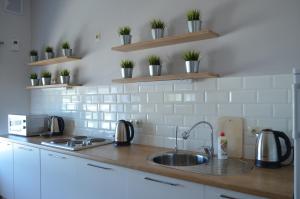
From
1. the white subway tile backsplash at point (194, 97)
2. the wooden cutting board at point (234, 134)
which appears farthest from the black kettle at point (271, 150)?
the white subway tile backsplash at point (194, 97)

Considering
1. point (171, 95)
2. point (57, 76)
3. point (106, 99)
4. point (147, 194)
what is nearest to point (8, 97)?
point (57, 76)

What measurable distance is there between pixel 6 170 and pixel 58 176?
110cm

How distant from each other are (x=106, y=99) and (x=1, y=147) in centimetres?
144

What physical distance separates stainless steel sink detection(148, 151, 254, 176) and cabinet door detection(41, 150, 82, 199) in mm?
748

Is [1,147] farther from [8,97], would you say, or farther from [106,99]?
[106,99]

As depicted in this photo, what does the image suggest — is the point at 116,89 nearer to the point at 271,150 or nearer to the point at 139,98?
the point at 139,98

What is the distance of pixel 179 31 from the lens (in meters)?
2.37

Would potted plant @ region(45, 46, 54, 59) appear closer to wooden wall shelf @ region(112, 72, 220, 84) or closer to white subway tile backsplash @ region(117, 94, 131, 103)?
white subway tile backsplash @ region(117, 94, 131, 103)

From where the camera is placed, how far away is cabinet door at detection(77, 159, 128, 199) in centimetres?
190

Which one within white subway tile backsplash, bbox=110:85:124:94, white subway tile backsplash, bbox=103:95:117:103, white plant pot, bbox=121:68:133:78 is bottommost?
white subway tile backsplash, bbox=103:95:117:103

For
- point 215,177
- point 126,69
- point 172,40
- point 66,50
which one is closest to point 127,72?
point 126,69

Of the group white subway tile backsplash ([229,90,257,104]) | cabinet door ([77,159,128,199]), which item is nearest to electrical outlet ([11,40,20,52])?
cabinet door ([77,159,128,199])

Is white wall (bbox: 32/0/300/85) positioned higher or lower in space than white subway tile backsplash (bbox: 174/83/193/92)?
higher

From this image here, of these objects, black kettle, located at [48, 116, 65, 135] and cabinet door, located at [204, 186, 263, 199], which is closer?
cabinet door, located at [204, 186, 263, 199]
